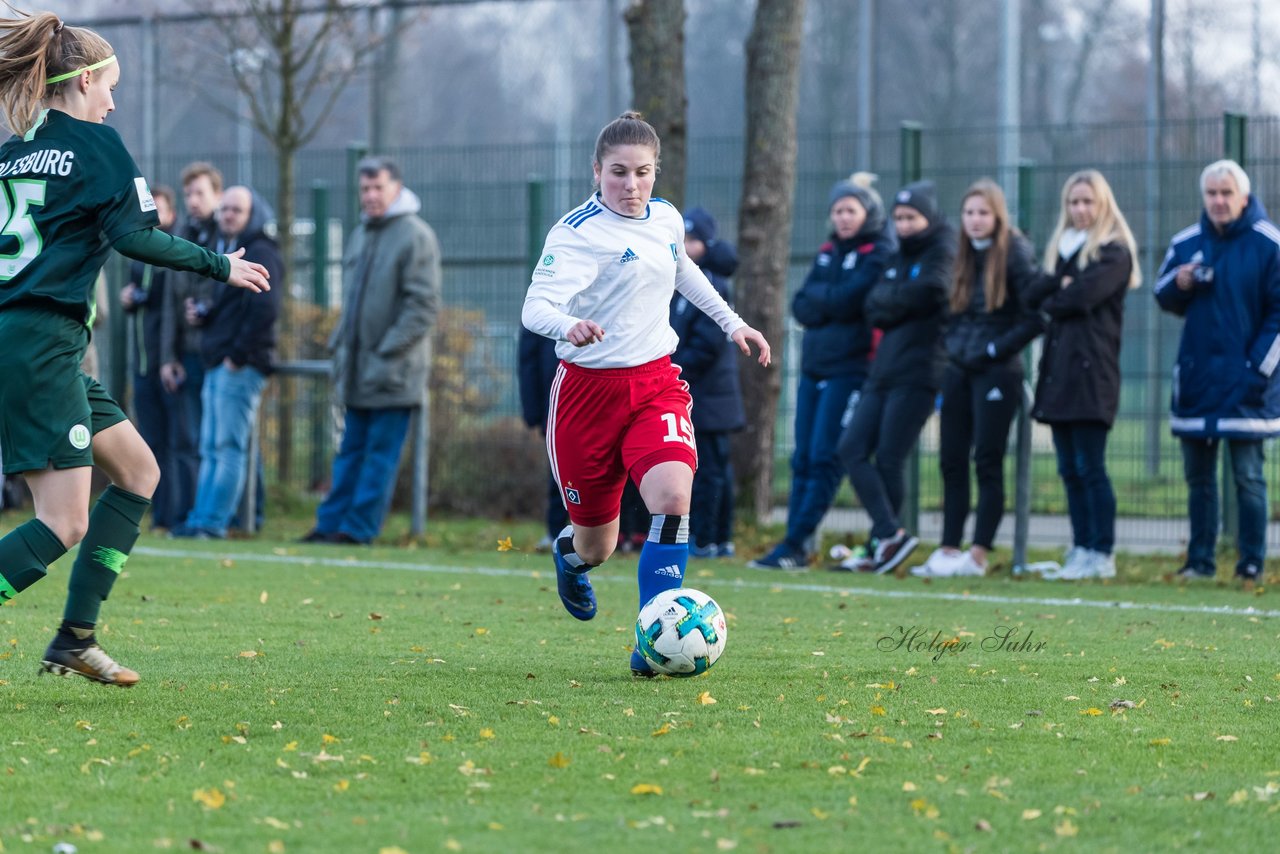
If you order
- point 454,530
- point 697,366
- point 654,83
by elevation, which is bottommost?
point 454,530

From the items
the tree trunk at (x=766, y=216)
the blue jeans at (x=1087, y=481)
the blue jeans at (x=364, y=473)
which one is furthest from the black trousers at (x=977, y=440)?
the blue jeans at (x=364, y=473)

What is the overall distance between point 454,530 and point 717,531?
273cm

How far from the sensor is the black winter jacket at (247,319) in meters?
12.3

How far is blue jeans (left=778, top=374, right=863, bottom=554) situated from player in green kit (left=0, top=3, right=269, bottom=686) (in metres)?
5.93

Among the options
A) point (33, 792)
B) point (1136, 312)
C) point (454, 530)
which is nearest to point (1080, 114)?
point (1136, 312)

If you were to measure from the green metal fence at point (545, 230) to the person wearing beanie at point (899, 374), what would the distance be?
4.40 feet

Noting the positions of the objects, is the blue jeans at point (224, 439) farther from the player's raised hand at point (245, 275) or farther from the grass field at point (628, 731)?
the player's raised hand at point (245, 275)

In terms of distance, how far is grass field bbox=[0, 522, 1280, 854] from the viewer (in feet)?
12.9

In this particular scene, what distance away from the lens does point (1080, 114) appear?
83.2 ft

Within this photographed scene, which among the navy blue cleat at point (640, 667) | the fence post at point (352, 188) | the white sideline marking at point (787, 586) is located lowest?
the white sideline marking at point (787, 586)

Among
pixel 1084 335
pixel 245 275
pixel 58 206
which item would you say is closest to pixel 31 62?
pixel 58 206

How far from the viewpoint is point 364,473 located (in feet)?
40.1

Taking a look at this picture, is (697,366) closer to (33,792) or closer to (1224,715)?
(1224,715)

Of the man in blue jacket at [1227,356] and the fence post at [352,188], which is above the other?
the fence post at [352,188]
